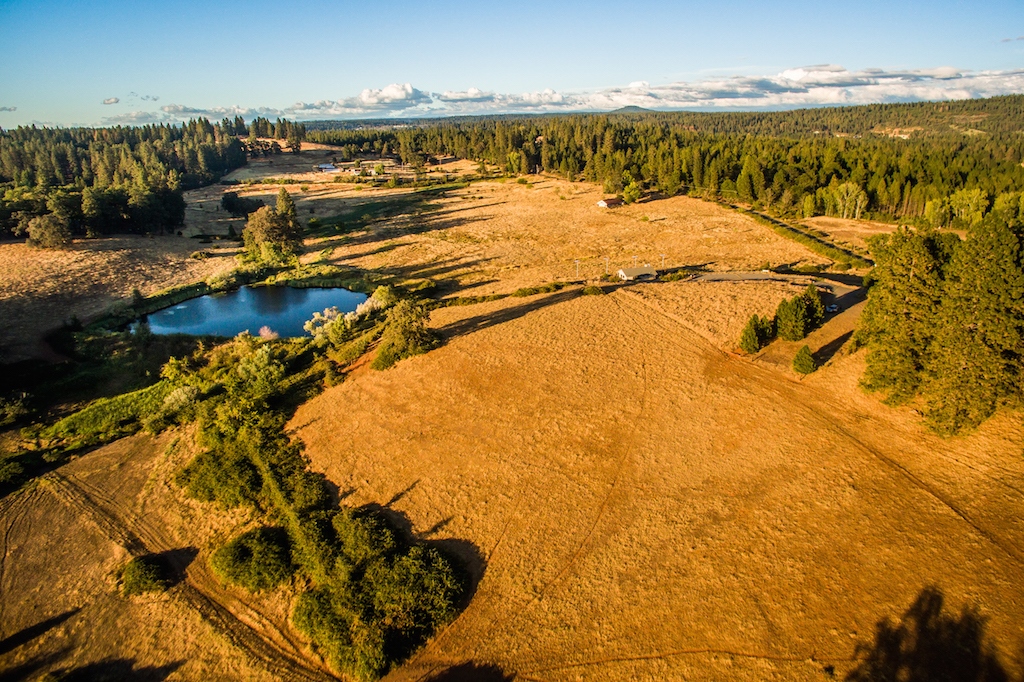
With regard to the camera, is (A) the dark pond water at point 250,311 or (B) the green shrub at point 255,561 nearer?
(B) the green shrub at point 255,561

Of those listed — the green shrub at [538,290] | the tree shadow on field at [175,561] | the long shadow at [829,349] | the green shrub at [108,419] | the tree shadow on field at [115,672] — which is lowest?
the tree shadow on field at [115,672]

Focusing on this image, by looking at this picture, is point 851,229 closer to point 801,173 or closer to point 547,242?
point 801,173

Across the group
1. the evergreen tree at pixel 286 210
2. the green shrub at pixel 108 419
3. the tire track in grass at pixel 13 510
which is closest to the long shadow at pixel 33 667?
the tire track in grass at pixel 13 510

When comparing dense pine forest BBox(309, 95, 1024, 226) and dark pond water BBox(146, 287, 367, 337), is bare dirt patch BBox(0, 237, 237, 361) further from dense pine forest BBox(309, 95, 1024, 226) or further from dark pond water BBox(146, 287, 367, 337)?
dense pine forest BBox(309, 95, 1024, 226)

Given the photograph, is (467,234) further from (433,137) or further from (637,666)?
(433,137)

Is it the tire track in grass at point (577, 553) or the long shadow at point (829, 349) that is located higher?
the long shadow at point (829, 349)

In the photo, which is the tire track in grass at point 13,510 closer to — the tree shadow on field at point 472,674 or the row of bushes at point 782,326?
the tree shadow on field at point 472,674

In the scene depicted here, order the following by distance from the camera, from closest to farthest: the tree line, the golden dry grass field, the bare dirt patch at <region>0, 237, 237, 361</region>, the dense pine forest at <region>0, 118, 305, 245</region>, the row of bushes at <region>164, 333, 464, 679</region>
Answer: the golden dry grass field
the row of bushes at <region>164, 333, 464, 679</region>
the tree line
the bare dirt patch at <region>0, 237, 237, 361</region>
the dense pine forest at <region>0, 118, 305, 245</region>

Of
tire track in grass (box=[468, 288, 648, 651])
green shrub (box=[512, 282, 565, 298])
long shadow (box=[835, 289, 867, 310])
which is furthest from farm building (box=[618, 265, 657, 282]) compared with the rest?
tire track in grass (box=[468, 288, 648, 651])
